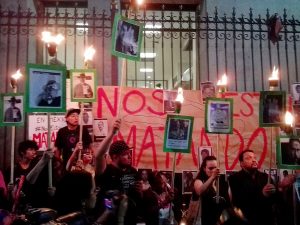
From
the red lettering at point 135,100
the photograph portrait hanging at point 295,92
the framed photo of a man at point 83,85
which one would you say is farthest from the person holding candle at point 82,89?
the photograph portrait hanging at point 295,92

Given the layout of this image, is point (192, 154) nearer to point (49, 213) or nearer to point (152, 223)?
point (152, 223)

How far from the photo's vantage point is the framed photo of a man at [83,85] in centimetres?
632

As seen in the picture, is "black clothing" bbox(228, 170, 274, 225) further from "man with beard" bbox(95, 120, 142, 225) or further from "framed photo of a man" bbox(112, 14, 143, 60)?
"framed photo of a man" bbox(112, 14, 143, 60)

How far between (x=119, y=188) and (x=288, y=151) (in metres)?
2.47

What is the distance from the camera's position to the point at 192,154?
7.84 meters

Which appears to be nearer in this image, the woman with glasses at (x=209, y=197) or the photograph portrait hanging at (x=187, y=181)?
the woman with glasses at (x=209, y=197)

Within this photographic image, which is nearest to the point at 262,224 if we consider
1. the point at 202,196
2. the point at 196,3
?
the point at 202,196

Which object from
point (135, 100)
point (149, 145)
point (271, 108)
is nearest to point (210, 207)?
point (271, 108)

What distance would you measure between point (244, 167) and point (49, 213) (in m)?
3.58

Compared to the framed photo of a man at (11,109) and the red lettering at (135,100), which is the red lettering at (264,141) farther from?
the framed photo of a man at (11,109)

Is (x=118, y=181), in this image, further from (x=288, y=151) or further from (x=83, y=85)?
(x=288, y=151)

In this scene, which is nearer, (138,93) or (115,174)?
(115,174)

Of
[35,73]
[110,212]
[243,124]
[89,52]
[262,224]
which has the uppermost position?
[89,52]

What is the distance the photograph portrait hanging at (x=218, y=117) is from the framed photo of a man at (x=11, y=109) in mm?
2583
